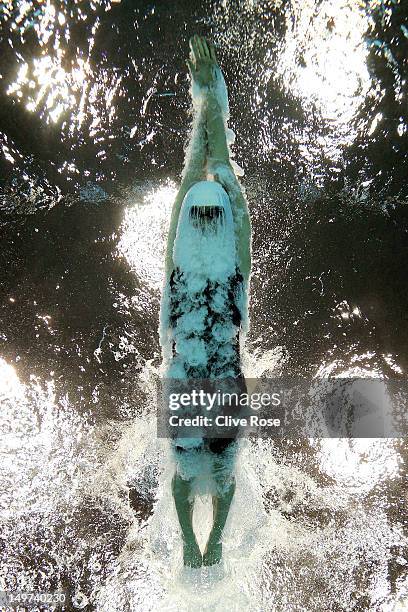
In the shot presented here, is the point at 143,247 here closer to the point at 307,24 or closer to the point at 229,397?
the point at 229,397

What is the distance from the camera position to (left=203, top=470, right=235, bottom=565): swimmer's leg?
1213 mm

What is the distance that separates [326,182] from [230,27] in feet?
2.29

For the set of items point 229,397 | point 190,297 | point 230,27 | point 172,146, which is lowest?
point 229,397

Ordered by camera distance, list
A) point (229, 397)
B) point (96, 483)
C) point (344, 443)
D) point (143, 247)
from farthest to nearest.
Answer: point (143, 247), point (344, 443), point (96, 483), point (229, 397)

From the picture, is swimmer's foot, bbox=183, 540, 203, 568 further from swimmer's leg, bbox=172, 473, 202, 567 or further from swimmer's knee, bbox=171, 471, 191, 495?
swimmer's knee, bbox=171, 471, 191, 495

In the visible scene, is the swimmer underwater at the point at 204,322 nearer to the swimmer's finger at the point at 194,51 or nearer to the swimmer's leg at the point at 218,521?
the swimmer's leg at the point at 218,521

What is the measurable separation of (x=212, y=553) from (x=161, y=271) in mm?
1007

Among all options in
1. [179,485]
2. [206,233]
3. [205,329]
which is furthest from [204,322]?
[179,485]

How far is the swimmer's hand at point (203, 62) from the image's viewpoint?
148 centimetres

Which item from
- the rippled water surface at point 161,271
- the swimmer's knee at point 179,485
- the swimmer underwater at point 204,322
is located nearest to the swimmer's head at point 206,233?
the swimmer underwater at point 204,322

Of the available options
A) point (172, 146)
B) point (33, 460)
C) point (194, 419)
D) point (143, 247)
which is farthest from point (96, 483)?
point (172, 146)

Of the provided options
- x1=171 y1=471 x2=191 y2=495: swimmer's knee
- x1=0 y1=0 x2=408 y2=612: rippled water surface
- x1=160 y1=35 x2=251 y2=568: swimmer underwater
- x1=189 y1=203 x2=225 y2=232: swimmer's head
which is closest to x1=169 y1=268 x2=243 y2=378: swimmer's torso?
x1=160 y1=35 x2=251 y2=568: swimmer underwater

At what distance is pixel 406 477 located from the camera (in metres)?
1.54

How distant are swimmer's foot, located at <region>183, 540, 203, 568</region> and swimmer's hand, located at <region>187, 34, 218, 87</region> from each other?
1.49 m
